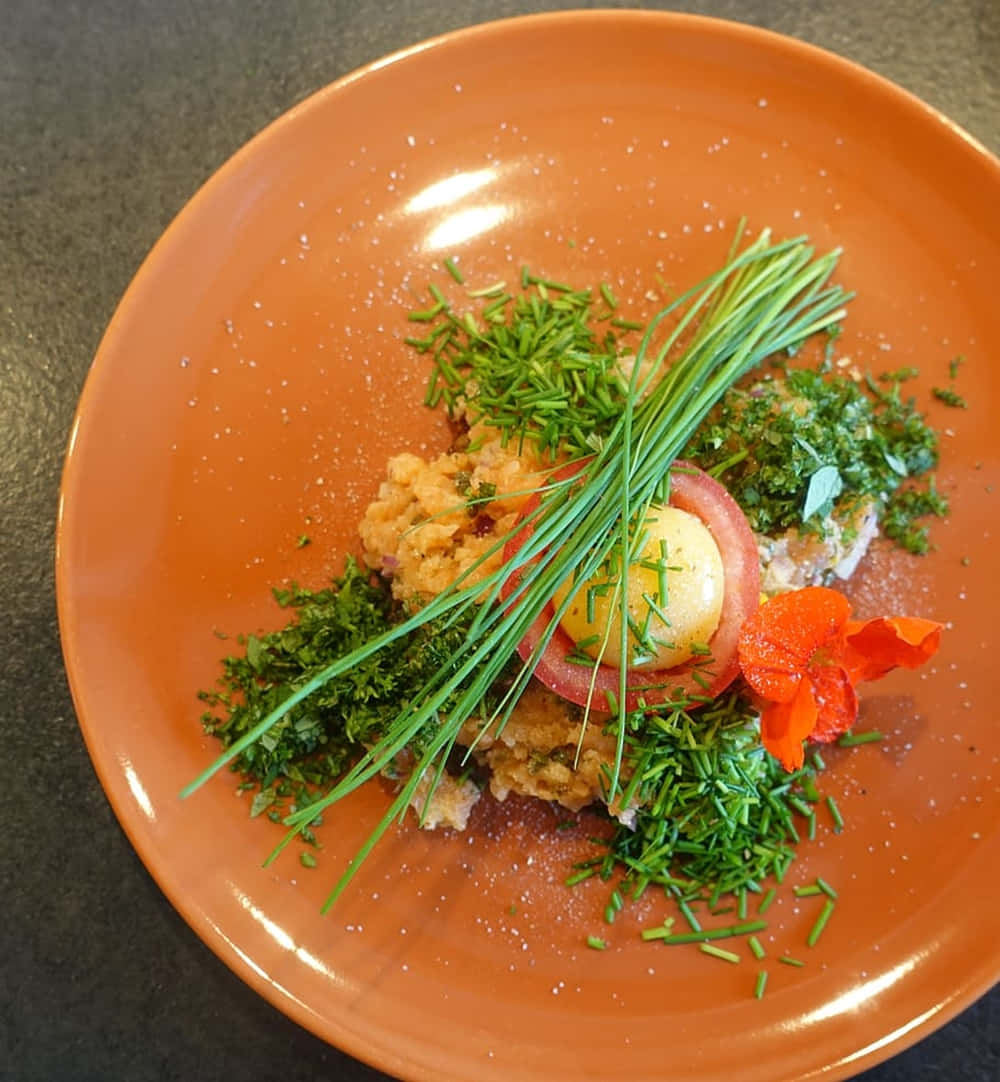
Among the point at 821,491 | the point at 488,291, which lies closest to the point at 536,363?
the point at 488,291

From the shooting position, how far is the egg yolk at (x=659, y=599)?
1.51 metres

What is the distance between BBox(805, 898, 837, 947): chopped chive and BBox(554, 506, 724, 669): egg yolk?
2.29ft

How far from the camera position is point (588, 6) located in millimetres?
2148

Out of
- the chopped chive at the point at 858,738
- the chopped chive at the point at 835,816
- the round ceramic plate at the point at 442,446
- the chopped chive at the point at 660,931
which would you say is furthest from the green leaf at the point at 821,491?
the chopped chive at the point at 660,931

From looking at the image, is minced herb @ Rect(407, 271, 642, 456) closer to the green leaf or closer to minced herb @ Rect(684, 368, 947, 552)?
minced herb @ Rect(684, 368, 947, 552)

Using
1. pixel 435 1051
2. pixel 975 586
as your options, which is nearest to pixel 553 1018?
pixel 435 1051

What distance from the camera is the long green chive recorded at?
139 centimetres

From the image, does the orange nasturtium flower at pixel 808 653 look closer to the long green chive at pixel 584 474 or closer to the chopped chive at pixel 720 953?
the long green chive at pixel 584 474

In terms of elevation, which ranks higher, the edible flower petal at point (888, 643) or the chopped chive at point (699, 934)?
the edible flower petal at point (888, 643)

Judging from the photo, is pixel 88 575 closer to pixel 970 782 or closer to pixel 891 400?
pixel 891 400

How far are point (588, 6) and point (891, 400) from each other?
125 centimetres

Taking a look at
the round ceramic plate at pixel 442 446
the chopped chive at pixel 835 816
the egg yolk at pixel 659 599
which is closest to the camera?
the egg yolk at pixel 659 599

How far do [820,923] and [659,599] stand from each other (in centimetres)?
86

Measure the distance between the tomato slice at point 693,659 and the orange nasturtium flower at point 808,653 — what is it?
0.13 feet
